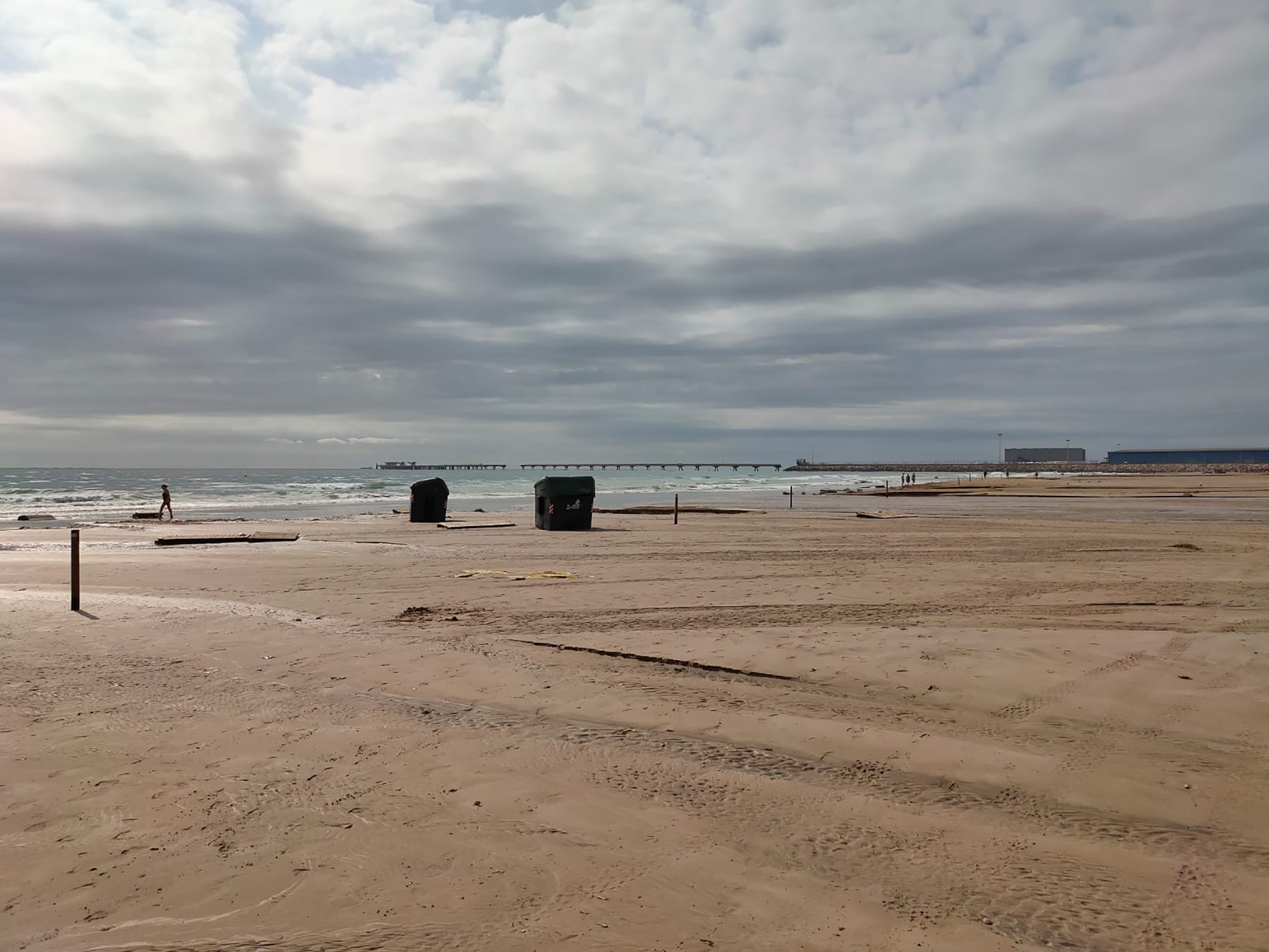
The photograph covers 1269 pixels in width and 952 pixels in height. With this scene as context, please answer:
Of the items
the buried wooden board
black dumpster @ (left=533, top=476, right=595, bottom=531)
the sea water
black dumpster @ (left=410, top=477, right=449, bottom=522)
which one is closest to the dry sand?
the buried wooden board

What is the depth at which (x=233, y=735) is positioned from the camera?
17.8 feet

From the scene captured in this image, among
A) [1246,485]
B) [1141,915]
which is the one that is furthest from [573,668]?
[1246,485]

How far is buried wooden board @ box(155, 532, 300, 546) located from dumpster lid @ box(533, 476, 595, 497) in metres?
7.32

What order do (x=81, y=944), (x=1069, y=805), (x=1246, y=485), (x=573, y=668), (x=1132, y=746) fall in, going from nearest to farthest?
(x=81, y=944) → (x=1069, y=805) → (x=1132, y=746) → (x=573, y=668) → (x=1246, y=485)

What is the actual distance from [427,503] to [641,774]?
24.7 m

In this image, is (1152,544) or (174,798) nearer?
(174,798)

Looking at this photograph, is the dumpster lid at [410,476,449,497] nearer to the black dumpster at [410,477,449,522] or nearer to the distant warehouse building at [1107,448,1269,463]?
the black dumpster at [410,477,449,522]

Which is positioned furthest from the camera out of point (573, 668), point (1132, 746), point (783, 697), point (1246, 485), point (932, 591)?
point (1246, 485)

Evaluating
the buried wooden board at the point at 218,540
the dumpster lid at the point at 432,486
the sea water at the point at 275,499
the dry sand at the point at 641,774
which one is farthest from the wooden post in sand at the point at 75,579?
the sea water at the point at 275,499

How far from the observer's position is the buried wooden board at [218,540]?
19.7 metres

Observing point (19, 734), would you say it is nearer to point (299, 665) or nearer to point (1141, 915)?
point (299, 665)

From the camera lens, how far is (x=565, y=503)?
24.0 metres

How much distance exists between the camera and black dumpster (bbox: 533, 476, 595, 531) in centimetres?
2403

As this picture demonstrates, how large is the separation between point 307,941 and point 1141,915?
11.4ft
